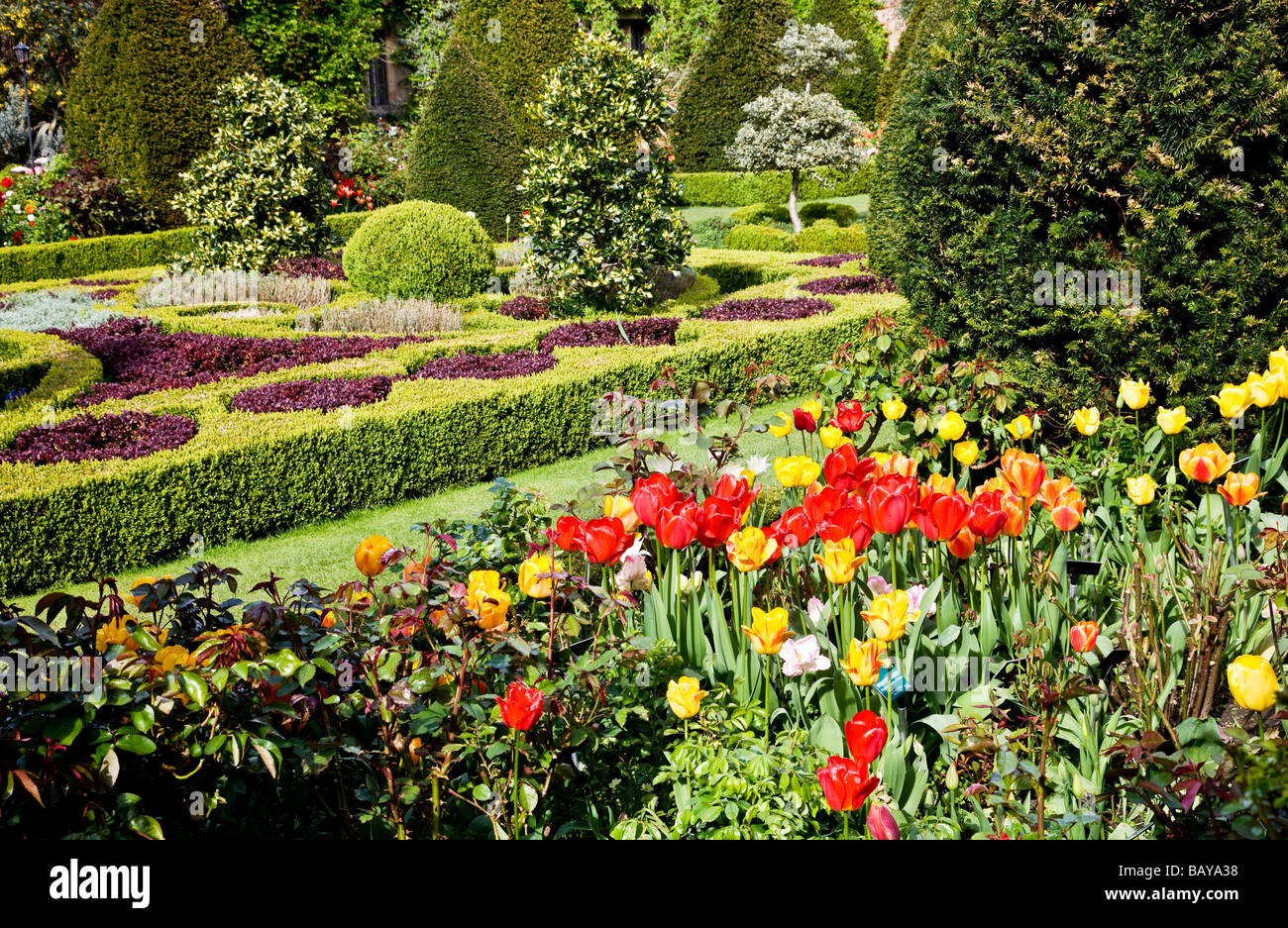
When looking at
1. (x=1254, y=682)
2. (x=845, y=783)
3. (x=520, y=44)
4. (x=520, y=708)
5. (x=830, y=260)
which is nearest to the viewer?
(x=1254, y=682)

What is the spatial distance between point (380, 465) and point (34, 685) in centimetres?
434

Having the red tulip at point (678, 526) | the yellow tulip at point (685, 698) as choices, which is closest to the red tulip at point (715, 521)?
the red tulip at point (678, 526)

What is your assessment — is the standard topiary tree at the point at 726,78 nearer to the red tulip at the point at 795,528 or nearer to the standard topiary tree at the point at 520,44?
the standard topiary tree at the point at 520,44

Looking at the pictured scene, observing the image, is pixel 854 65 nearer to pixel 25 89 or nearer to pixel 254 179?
pixel 254 179

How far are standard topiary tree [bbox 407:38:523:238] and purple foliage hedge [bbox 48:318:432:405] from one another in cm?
828

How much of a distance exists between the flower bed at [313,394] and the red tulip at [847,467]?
4438 mm

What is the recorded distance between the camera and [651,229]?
10508mm

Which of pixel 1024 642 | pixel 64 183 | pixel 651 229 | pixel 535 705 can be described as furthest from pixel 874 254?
pixel 64 183

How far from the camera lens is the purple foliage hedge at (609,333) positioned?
902 cm

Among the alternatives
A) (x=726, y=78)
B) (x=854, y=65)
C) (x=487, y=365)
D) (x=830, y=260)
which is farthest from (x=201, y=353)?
(x=854, y=65)

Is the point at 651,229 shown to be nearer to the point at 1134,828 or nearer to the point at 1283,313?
the point at 1283,313

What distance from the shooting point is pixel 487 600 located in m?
2.33

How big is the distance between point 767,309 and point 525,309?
8.97 feet

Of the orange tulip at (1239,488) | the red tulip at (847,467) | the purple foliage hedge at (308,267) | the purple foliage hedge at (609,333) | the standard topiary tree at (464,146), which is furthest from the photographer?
the standard topiary tree at (464,146)
